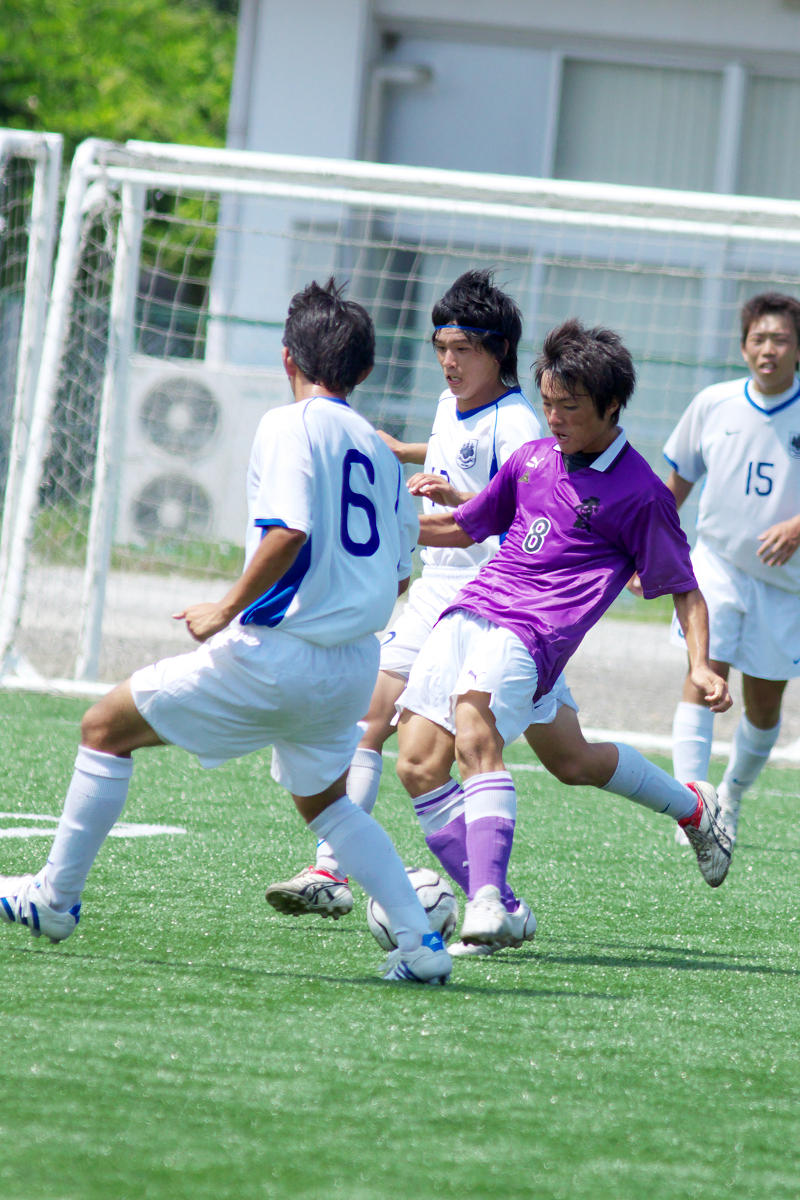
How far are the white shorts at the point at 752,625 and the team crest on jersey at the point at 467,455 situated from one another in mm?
1458

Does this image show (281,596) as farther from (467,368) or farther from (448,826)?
(467,368)

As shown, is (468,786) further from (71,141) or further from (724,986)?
(71,141)

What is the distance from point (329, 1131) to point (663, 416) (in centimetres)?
Answer: 808

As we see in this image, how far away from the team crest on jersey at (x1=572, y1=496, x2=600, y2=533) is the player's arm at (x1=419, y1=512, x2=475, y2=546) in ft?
1.10

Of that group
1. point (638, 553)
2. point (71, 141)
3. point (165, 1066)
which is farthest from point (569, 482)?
point (71, 141)

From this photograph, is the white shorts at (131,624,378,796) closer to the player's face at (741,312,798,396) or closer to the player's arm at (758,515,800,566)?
the player's arm at (758,515,800,566)

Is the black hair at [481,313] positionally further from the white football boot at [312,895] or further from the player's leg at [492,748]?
the white football boot at [312,895]

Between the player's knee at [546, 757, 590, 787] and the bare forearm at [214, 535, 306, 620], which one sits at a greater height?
the bare forearm at [214, 535, 306, 620]

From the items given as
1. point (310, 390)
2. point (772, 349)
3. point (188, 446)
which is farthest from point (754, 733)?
point (188, 446)

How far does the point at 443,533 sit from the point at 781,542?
1726mm

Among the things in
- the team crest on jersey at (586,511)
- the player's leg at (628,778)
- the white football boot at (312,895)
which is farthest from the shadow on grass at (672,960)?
the team crest on jersey at (586,511)

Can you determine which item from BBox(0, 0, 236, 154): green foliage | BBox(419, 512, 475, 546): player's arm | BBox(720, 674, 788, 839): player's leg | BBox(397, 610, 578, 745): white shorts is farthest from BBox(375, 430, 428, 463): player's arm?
BBox(0, 0, 236, 154): green foliage

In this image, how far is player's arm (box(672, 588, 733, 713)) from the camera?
3.83 meters

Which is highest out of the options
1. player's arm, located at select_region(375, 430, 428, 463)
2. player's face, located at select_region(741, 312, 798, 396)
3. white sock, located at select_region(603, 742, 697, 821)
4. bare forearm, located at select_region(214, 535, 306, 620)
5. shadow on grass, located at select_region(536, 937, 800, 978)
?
player's face, located at select_region(741, 312, 798, 396)
